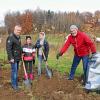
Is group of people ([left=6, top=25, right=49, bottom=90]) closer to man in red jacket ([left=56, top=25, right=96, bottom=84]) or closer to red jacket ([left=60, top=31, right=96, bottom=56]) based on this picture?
man in red jacket ([left=56, top=25, right=96, bottom=84])

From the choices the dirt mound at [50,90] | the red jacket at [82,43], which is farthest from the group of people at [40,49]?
the dirt mound at [50,90]

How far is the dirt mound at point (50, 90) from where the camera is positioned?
27.6ft

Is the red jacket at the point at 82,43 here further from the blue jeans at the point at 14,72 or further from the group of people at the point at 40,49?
the blue jeans at the point at 14,72

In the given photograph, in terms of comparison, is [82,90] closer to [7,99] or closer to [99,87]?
[99,87]

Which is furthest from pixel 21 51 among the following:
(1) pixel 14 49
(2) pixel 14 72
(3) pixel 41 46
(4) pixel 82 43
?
(4) pixel 82 43

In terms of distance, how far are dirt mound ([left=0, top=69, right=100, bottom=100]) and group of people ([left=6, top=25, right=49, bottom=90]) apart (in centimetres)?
34

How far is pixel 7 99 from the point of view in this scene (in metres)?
8.30

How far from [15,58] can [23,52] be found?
0.77m

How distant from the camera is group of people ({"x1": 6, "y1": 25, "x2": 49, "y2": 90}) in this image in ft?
29.2

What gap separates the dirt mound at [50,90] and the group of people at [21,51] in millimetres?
338

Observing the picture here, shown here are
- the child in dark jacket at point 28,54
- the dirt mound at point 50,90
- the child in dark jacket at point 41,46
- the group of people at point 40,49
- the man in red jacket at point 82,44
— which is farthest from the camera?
the child in dark jacket at point 41,46

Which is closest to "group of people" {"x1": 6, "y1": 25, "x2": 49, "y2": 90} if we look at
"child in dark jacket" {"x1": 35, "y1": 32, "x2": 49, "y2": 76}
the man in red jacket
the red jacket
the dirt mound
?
"child in dark jacket" {"x1": 35, "y1": 32, "x2": 49, "y2": 76}

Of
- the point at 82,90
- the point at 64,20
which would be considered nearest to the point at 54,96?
the point at 82,90

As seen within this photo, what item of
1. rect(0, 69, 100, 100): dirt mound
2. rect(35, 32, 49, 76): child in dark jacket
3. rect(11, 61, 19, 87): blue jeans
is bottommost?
rect(0, 69, 100, 100): dirt mound
